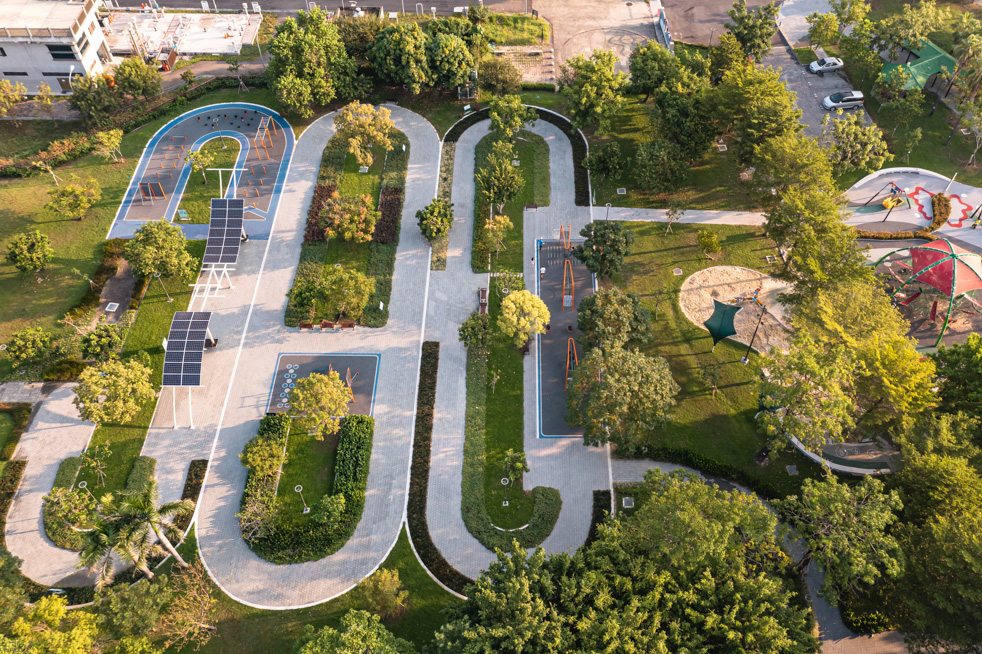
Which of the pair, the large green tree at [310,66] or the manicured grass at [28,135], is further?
the large green tree at [310,66]

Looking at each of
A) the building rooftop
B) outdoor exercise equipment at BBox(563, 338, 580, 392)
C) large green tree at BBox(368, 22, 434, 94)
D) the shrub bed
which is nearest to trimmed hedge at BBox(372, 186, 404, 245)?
large green tree at BBox(368, 22, 434, 94)

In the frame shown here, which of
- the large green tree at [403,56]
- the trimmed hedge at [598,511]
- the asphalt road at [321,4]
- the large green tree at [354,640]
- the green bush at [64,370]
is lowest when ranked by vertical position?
the large green tree at [354,640]

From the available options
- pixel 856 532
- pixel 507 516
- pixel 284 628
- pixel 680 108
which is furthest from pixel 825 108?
pixel 284 628

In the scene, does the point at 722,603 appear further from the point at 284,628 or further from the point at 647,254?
the point at 647,254

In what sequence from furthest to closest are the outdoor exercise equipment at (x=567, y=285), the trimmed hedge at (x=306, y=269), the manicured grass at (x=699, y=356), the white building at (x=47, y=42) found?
the white building at (x=47, y=42) < the outdoor exercise equipment at (x=567, y=285) < the trimmed hedge at (x=306, y=269) < the manicured grass at (x=699, y=356)

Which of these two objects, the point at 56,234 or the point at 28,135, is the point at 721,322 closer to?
the point at 56,234

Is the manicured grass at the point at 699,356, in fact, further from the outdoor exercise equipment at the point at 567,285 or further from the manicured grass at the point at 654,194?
the manicured grass at the point at 654,194

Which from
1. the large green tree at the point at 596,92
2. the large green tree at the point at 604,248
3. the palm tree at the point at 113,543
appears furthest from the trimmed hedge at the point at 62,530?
the large green tree at the point at 596,92

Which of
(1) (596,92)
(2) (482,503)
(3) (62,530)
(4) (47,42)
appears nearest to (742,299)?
(1) (596,92)
